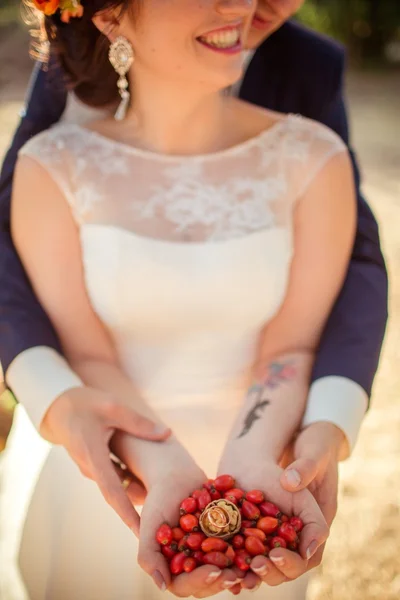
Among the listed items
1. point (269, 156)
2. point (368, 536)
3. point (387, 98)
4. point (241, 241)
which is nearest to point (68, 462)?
point (241, 241)

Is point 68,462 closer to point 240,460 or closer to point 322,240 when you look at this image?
point 240,460

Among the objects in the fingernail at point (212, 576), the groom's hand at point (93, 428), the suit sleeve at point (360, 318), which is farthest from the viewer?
the suit sleeve at point (360, 318)

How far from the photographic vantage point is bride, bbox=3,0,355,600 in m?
0.88

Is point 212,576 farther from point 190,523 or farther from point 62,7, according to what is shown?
point 62,7

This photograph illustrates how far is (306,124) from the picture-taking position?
38.8 inches

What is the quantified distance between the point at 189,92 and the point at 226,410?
1.36ft

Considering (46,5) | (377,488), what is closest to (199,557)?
(46,5)

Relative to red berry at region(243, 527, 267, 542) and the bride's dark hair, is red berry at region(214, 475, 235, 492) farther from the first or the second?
the bride's dark hair

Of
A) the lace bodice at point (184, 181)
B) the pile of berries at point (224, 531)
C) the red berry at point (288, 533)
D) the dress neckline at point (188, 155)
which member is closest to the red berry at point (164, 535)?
the pile of berries at point (224, 531)

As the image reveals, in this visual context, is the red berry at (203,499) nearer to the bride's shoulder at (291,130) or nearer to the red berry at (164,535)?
the red berry at (164,535)

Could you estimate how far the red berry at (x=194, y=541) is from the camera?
0.68 meters

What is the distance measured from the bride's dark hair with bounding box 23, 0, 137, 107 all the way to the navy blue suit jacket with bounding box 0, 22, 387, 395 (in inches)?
1.8

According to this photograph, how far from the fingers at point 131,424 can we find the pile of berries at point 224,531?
0.36 feet

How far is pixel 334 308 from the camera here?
3.08 feet
